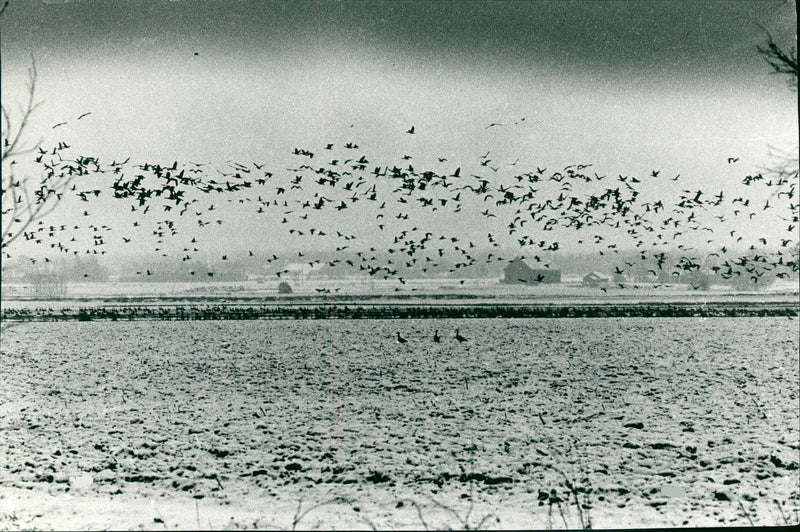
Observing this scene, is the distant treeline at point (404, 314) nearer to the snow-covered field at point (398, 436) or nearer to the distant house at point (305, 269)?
the distant house at point (305, 269)

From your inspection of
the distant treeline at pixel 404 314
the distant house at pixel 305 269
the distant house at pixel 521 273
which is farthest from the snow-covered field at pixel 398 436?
the distant house at pixel 521 273

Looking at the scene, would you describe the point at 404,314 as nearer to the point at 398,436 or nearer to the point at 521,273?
the point at 398,436

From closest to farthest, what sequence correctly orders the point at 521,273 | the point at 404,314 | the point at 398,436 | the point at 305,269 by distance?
the point at 398,436 → the point at 404,314 → the point at 305,269 → the point at 521,273

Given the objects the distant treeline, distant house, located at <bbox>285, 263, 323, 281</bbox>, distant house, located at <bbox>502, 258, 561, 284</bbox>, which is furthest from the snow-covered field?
distant house, located at <bbox>502, 258, 561, 284</bbox>

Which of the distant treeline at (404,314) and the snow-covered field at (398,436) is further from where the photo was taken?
the distant treeline at (404,314)

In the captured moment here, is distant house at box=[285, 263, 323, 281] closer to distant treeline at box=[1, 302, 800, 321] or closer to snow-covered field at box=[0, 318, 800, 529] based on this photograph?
distant treeline at box=[1, 302, 800, 321]

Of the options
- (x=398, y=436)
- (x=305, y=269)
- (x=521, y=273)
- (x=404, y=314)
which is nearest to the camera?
(x=398, y=436)

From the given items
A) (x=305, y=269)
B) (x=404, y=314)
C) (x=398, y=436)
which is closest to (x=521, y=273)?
(x=305, y=269)

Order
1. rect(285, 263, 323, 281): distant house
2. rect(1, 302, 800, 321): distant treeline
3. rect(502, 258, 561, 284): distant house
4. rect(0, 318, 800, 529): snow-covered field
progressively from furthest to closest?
rect(502, 258, 561, 284): distant house → rect(285, 263, 323, 281): distant house → rect(1, 302, 800, 321): distant treeline → rect(0, 318, 800, 529): snow-covered field

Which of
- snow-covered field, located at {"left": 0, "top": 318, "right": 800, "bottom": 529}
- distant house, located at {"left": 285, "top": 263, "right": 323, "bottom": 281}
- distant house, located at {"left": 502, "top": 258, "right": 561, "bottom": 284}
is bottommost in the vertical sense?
snow-covered field, located at {"left": 0, "top": 318, "right": 800, "bottom": 529}
